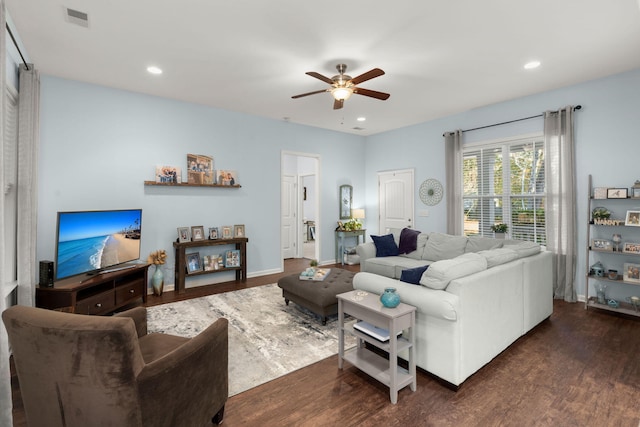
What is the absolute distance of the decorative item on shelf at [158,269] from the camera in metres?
4.37

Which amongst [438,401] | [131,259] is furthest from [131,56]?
[438,401]

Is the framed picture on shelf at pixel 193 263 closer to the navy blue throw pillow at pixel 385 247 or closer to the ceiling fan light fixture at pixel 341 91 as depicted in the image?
the navy blue throw pillow at pixel 385 247

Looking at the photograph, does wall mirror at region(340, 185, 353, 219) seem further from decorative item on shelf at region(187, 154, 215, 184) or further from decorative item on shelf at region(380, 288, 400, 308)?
decorative item on shelf at region(380, 288, 400, 308)

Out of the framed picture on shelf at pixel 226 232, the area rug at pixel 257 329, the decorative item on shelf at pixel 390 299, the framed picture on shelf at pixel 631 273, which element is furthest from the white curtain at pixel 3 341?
the framed picture on shelf at pixel 631 273

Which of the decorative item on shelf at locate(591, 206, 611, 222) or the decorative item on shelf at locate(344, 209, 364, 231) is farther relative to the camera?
the decorative item on shelf at locate(344, 209, 364, 231)

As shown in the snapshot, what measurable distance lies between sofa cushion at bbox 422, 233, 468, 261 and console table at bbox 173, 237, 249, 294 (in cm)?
299

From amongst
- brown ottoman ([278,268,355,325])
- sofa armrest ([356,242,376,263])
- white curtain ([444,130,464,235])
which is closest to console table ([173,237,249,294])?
brown ottoman ([278,268,355,325])

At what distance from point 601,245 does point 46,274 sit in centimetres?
634

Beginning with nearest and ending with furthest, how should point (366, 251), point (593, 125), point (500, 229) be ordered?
point (593, 125) → point (500, 229) → point (366, 251)

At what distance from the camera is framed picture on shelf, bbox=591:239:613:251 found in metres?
3.71

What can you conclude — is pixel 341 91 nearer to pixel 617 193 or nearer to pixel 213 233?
pixel 213 233

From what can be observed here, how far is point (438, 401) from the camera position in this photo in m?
2.07

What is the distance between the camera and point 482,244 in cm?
419

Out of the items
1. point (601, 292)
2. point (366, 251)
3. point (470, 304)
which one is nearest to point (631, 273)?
point (601, 292)
